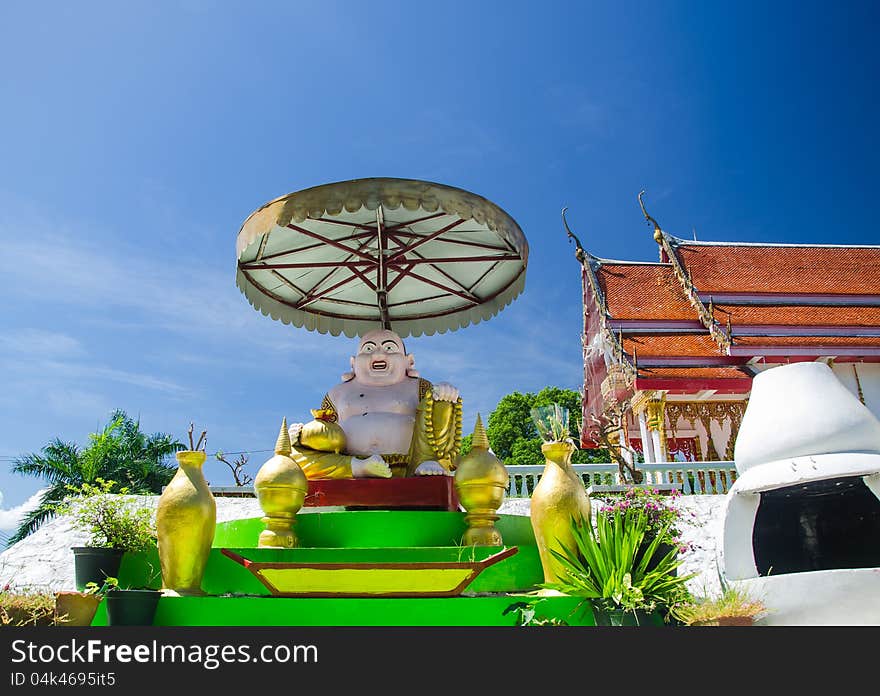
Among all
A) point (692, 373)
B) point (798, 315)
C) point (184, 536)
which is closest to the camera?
point (184, 536)

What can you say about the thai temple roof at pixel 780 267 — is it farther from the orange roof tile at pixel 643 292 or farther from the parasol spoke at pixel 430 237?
the parasol spoke at pixel 430 237

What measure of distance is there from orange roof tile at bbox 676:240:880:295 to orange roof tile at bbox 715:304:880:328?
60 centimetres

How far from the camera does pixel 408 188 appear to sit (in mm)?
4508

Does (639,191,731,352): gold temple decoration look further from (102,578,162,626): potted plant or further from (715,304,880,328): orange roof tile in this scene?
(102,578,162,626): potted plant

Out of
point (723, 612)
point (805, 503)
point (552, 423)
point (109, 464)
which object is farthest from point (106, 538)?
point (109, 464)

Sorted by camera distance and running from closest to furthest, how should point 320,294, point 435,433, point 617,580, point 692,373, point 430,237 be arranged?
point 617,580 < point 435,433 < point 430,237 < point 320,294 < point 692,373

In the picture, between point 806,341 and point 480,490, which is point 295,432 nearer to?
point 480,490

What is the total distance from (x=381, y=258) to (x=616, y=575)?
339 cm

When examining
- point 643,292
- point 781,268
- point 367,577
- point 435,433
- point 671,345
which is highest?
point 781,268

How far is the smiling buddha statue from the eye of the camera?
4.96 m

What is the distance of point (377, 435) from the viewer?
5.34m

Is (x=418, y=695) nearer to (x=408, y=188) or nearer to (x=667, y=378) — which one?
(x=408, y=188)

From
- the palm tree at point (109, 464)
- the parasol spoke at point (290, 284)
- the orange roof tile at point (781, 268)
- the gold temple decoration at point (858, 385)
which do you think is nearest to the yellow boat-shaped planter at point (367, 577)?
the parasol spoke at point (290, 284)

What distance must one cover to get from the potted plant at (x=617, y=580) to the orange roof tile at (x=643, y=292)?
1467 cm
